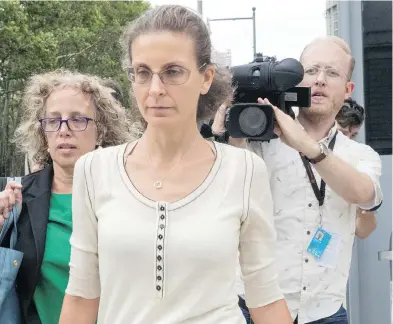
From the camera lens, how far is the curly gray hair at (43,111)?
2.73 metres

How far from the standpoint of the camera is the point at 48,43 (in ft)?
53.5

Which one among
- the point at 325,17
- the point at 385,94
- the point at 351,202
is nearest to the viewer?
the point at 351,202

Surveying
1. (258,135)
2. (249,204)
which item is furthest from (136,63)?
(258,135)

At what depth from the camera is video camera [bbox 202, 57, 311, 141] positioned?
2.41 metres

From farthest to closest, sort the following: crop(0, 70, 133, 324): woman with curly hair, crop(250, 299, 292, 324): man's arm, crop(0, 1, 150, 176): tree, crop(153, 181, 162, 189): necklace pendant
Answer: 1. crop(0, 1, 150, 176): tree
2. crop(0, 70, 133, 324): woman with curly hair
3. crop(250, 299, 292, 324): man's arm
4. crop(153, 181, 162, 189): necklace pendant

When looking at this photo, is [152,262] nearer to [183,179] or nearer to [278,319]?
[183,179]

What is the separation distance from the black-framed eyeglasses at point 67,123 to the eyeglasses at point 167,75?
94 cm

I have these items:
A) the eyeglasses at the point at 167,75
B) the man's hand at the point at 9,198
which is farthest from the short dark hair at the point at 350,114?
the eyeglasses at the point at 167,75

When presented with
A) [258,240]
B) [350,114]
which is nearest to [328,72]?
[350,114]

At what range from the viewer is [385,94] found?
3.73 meters

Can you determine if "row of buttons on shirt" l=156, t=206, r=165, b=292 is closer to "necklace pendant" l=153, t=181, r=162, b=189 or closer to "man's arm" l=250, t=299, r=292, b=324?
→ "necklace pendant" l=153, t=181, r=162, b=189

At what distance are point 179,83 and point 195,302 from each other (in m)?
0.57

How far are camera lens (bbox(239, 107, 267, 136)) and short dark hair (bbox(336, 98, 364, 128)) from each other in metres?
1.20

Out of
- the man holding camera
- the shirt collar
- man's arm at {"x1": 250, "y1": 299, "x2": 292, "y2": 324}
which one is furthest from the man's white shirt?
man's arm at {"x1": 250, "y1": 299, "x2": 292, "y2": 324}
